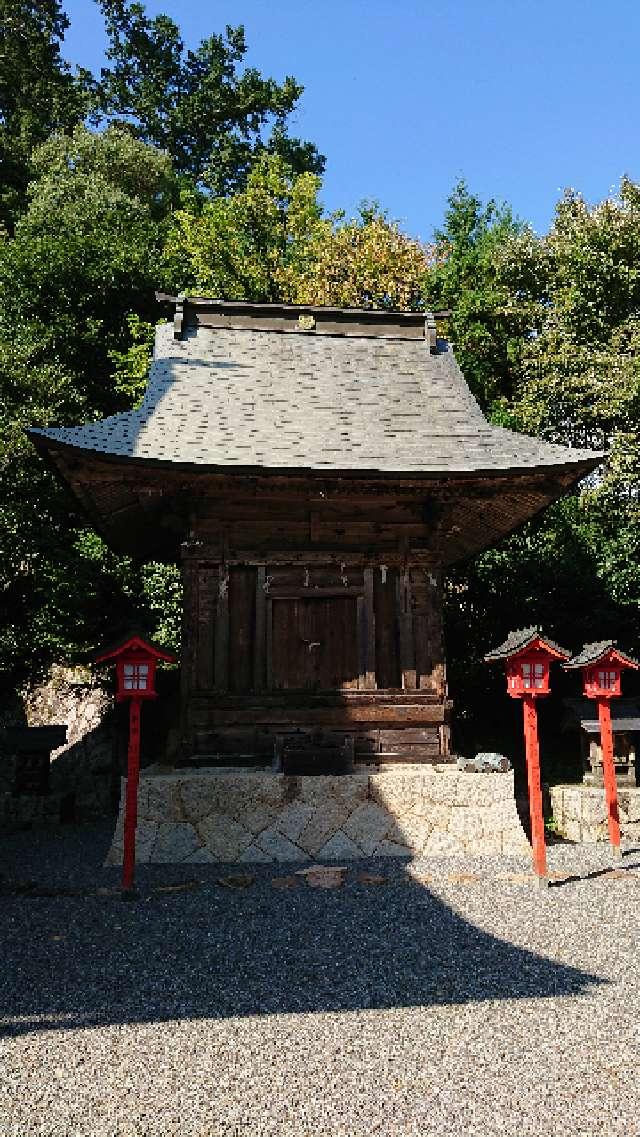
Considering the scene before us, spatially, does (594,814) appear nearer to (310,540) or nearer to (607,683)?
(607,683)

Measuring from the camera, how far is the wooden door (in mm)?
9250

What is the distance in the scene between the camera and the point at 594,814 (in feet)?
33.7

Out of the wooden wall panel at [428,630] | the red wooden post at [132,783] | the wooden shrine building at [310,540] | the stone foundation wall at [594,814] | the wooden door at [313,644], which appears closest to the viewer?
the red wooden post at [132,783]

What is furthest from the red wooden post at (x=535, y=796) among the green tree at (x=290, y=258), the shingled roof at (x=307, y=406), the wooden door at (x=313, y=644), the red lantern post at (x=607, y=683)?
the green tree at (x=290, y=258)

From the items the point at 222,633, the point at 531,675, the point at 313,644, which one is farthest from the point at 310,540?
the point at 531,675

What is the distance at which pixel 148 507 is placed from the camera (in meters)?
9.73

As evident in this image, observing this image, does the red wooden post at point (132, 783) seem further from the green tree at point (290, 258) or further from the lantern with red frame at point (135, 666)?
the green tree at point (290, 258)

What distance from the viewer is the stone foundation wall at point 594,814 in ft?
33.0

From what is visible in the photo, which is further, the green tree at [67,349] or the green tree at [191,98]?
the green tree at [191,98]

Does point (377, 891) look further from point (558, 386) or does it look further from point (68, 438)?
point (558, 386)

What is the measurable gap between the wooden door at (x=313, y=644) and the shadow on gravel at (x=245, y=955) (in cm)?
266

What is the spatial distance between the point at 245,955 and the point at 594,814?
690cm

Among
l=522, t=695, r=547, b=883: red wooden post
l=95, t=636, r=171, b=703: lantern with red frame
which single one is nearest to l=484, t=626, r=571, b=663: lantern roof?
l=522, t=695, r=547, b=883: red wooden post

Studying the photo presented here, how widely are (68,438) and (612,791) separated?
750 cm
